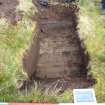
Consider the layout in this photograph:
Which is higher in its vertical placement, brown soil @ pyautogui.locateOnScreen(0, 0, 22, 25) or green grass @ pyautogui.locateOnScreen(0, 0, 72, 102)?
brown soil @ pyautogui.locateOnScreen(0, 0, 22, 25)

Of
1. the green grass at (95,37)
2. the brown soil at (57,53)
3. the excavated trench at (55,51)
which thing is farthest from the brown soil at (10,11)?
the green grass at (95,37)

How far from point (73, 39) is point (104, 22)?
1653 millimetres

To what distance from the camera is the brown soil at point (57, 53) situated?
8984 millimetres

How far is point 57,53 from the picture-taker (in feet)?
37.4

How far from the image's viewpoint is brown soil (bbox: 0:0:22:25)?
10.7 m

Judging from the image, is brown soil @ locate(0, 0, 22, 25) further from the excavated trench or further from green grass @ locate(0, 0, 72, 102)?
green grass @ locate(0, 0, 72, 102)

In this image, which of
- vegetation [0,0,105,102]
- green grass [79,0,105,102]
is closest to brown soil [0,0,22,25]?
vegetation [0,0,105,102]

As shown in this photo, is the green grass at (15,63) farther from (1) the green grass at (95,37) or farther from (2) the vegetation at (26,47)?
(1) the green grass at (95,37)

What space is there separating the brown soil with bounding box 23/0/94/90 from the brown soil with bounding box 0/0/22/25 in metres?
0.67

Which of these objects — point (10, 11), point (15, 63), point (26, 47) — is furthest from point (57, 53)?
point (15, 63)

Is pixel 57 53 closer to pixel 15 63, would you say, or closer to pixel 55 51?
pixel 55 51

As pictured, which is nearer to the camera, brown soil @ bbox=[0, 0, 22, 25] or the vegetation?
the vegetation

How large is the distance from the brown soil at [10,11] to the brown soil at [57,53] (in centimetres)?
67

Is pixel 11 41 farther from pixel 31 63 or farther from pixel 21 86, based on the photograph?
pixel 21 86
